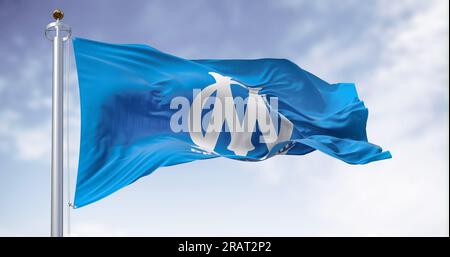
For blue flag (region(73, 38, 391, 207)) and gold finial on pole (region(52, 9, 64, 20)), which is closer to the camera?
gold finial on pole (region(52, 9, 64, 20))

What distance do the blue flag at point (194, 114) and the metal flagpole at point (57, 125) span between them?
0.54 m

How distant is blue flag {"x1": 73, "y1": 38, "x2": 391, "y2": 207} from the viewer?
27.1 ft

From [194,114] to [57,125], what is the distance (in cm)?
243

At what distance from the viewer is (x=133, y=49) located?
909 centimetres

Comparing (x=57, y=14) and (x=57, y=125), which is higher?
(x=57, y=14)

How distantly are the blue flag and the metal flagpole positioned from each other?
0.54m

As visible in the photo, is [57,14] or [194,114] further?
[194,114]

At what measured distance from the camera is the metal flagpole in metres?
7.27

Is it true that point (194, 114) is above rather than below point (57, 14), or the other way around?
below

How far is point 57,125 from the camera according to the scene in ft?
24.5

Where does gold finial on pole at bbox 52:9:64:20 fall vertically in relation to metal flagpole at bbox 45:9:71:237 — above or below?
above

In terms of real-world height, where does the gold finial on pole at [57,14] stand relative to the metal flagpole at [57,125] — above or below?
above

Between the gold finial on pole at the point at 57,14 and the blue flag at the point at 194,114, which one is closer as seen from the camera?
the gold finial on pole at the point at 57,14

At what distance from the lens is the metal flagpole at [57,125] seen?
727 centimetres
